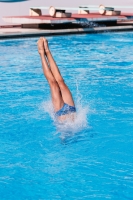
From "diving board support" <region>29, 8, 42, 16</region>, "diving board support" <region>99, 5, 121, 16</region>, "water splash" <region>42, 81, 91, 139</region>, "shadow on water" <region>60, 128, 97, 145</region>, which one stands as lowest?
"shadow on water" <region>60, 128, 97, 145</region>

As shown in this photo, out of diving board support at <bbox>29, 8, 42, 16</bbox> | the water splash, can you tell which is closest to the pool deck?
diving board support at <bbox>29, 8, 42, 16</bbox>

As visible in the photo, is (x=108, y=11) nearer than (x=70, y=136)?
No

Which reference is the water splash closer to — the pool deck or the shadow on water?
the shadow on water

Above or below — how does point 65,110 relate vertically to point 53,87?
below

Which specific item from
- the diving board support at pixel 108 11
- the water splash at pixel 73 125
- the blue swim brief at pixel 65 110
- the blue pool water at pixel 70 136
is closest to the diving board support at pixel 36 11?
the diving board support at pixel 108 11

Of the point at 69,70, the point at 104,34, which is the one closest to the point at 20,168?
the point at 69,70

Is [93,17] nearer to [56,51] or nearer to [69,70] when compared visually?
[56,51]

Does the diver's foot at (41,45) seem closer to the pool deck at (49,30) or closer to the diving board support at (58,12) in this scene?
the pool deck at (49,30)

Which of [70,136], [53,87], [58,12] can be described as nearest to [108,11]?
[58,12]

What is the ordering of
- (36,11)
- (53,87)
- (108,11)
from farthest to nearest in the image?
(108,11) → (36,11) → (53,87)

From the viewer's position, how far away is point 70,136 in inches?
208

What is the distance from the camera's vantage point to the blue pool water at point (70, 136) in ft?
13.7

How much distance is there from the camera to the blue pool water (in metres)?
4.17

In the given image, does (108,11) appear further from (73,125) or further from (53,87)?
(53,87)
